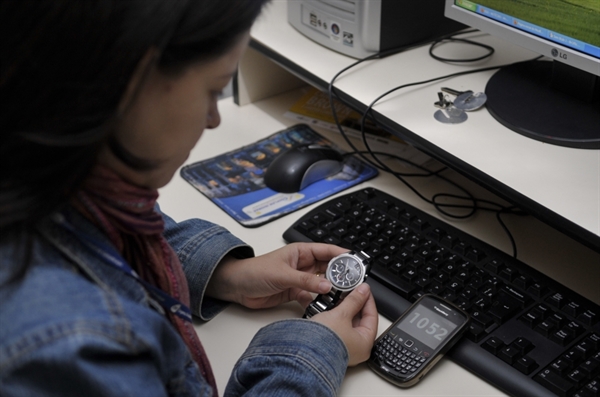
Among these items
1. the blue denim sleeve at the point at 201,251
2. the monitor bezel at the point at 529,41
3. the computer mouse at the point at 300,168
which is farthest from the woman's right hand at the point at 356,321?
the monitor bezel at the point at 529,41

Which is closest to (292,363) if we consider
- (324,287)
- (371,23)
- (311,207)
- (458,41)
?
(324,287)

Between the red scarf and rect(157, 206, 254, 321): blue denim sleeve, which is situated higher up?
the red scarf

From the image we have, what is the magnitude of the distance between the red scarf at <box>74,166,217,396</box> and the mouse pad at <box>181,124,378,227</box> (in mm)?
325

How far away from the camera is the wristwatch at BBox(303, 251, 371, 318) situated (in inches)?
32.7

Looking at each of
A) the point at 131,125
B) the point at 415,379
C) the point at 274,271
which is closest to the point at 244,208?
the point at 274,271

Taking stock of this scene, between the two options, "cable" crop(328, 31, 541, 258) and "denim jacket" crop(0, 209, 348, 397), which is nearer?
"denim jacket" crop(0, 209, 348, 397)

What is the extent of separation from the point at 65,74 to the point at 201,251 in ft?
1.44

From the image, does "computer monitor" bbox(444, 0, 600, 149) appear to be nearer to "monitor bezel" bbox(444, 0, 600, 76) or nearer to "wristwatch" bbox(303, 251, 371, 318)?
"monitor bezel" bbox(444, 0, 600, 76)

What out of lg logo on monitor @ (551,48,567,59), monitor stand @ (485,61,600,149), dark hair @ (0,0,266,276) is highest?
dark hair @ (0,0,266,276)

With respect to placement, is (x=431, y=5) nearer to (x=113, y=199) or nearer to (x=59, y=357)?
(x=113, y=199)

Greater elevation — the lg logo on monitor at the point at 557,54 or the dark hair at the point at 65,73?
the dark hair at the point at 65,73

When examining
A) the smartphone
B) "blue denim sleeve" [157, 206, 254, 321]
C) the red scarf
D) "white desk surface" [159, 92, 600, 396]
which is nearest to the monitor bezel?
"white desk surface" [159, 92, 600, 396]

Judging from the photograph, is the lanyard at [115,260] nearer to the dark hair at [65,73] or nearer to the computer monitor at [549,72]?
the dark hair at [65,73]

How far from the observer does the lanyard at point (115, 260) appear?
546mm
